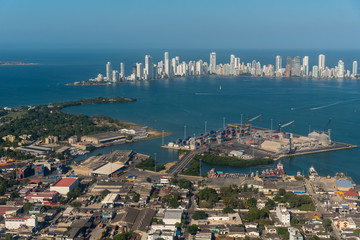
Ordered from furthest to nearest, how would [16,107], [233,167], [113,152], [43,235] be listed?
[16,107] < [113,152] < [233,167] < [43,235]

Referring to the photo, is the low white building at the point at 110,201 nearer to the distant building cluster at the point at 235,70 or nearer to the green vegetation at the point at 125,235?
the green vegetation at the point at 125,235

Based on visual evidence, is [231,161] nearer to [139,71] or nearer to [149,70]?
[139,71]

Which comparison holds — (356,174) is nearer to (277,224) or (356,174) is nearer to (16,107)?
(277,224)

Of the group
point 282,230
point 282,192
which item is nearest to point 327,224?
point 282,230

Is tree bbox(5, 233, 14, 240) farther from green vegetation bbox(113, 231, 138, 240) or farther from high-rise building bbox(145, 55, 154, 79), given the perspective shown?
high-rise building bbox(145, 55, 154, 79)

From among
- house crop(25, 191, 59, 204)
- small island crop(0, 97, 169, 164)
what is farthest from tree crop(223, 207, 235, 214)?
small island crop(0, 97, 169, 164)

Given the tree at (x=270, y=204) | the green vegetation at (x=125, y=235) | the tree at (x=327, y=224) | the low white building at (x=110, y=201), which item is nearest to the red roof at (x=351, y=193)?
the tree at (x=327, y=224)

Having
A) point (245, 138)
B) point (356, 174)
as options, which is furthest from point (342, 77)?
point (356, 174)
